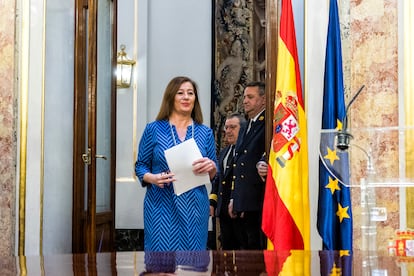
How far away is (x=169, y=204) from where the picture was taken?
4027 millimetres

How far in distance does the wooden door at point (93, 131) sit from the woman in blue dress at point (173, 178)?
856mm

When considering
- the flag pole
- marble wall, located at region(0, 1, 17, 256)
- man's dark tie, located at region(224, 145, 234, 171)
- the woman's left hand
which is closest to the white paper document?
the woman's left hand

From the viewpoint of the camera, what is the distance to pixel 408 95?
365 centimetres

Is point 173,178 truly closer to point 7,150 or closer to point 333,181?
point 333,181

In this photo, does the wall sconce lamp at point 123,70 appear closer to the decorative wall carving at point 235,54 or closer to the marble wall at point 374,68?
the decorative wall carving at point 235,54

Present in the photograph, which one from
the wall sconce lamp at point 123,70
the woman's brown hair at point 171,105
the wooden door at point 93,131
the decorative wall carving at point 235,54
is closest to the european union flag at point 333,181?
the woman's brown hair at point 171,105

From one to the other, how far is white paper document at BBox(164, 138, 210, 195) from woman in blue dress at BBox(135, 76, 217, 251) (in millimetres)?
30

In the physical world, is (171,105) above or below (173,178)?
above

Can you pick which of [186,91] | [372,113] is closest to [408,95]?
[372,113]

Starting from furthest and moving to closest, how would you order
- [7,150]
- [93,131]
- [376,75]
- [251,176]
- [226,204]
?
[226,204] < [251,176] < [93,131] < [7,150] < [376,75]

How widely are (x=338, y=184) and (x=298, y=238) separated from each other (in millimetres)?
355

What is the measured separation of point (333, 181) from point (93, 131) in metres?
1.98

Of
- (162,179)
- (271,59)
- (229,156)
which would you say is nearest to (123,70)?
(229,156)

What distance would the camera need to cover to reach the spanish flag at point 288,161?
361cm
